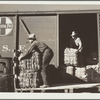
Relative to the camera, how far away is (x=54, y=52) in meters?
5.13

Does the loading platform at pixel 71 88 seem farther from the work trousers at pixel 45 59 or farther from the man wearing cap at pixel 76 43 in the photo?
the man wearing cap at pixel 76 43

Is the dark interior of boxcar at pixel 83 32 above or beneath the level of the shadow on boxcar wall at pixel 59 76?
above

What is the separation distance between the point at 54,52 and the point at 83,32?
0.54 meters

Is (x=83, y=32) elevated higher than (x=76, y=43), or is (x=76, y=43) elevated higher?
(x=83, y=32)

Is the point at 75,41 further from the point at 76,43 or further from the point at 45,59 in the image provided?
the point at 45,59

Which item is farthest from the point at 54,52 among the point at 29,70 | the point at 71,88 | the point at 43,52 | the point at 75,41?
the point at 71,88

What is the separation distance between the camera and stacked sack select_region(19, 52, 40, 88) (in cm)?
509

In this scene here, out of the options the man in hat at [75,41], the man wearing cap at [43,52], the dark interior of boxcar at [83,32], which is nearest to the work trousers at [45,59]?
the man wearing cap at [43,52]

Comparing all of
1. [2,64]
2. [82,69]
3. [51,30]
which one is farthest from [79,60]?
[2,64]

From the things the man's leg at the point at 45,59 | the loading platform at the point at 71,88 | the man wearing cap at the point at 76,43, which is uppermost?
the man wearing cap at the point at 76,43

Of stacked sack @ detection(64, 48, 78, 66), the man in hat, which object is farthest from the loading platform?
the man in hat

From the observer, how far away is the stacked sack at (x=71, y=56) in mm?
5094

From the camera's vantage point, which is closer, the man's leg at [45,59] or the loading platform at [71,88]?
the loading platform at [71,88]

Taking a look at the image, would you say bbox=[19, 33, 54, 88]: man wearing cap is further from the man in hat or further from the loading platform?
the man in hat
